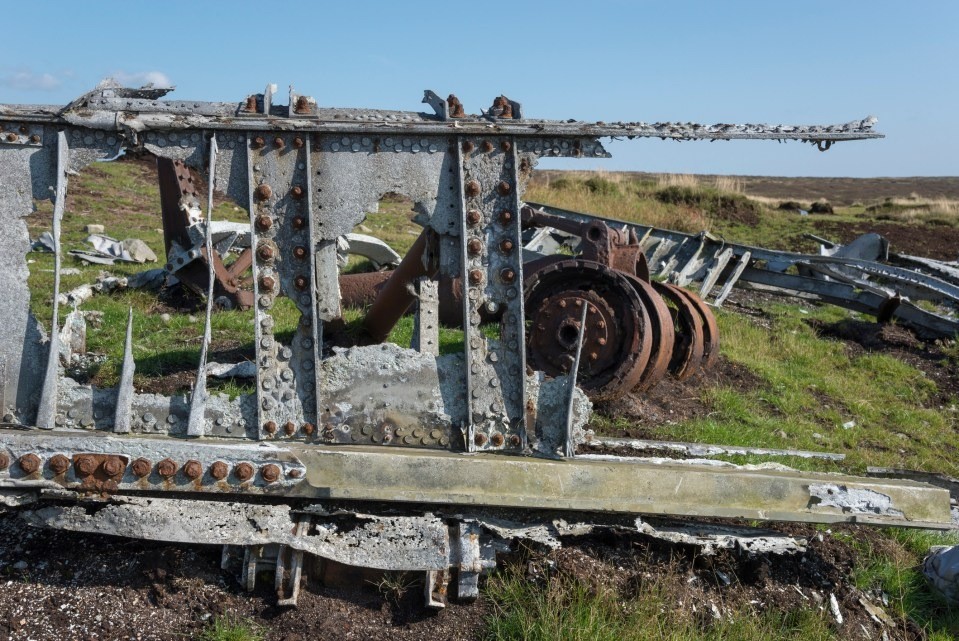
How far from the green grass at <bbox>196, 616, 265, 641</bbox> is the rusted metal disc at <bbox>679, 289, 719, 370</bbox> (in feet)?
19.5

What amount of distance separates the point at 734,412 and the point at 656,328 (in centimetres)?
136

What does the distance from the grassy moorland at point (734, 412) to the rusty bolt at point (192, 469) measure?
0.69m

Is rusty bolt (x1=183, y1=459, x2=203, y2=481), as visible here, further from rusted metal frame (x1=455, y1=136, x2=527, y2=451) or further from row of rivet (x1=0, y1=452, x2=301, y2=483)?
rusted metal frame (x1=455, y1=136, x2=527, y2=451)

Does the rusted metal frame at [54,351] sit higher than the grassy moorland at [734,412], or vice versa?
the rusted metal frame at [54,351]

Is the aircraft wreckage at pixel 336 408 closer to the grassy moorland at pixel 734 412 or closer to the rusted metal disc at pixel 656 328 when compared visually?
the grassy moorland at pixel 734 412

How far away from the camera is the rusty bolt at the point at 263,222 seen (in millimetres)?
4297

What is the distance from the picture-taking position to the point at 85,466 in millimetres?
3990

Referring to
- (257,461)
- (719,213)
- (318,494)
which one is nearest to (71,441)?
(257,461)

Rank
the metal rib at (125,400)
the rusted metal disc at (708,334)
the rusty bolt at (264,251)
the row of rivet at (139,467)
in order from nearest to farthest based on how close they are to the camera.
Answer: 1. the row of rivet at (139,467)
2. the metal rib at (125,400)
3. the rusty bolt at (264,251)
4. the rusted metal disc at (708,334)

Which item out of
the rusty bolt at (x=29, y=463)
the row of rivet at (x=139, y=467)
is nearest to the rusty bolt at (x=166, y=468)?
the row of rivet at (x=139, y=467)

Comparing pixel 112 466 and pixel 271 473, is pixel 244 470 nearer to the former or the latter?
pixel 271 473

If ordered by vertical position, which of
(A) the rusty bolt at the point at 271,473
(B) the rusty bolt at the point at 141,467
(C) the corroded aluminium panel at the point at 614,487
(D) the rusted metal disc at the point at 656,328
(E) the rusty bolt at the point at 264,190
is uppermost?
(E) the rusty bolt at the point at 264,190

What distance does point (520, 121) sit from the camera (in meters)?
4.48

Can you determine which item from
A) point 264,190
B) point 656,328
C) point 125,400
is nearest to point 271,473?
point 125,400
